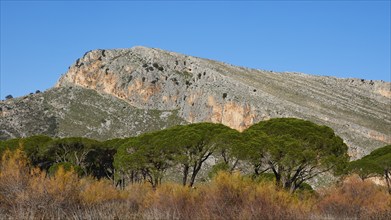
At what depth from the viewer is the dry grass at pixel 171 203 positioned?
19.1 metres

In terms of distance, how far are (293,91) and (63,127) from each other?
64.1m

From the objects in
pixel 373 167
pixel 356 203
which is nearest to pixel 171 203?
pixel 356 203

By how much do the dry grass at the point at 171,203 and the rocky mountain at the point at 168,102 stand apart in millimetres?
69060

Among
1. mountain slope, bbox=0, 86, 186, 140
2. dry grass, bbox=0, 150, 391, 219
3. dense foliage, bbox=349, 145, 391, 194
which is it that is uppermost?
mountain slope, bbox=0, 86, 186, 140

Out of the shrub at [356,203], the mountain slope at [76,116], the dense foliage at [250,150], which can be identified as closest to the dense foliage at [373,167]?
the dense foliage at [250,150]

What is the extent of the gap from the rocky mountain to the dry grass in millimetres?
69060

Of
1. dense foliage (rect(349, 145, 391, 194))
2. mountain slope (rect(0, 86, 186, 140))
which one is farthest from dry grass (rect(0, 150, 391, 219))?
mountain slope (rect(0, 86, 186, 140))

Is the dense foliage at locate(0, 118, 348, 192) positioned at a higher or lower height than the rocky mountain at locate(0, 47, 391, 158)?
lower

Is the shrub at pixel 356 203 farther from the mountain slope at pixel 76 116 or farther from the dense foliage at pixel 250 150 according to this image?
the mountain slope at pixel 76 116

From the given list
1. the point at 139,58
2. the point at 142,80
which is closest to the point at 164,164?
the point at 142,80

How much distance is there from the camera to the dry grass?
62.7 ft

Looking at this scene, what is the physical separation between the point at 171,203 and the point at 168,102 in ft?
350

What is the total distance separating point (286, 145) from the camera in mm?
35531

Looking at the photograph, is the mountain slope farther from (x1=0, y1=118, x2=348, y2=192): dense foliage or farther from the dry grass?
the dry grass
